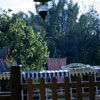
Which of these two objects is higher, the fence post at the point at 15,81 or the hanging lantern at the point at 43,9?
the hanging lantern at the point at 43,9

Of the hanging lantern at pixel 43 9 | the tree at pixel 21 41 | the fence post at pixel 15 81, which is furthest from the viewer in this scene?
the tree at pixel 21 41

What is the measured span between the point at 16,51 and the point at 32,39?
138 centimetres

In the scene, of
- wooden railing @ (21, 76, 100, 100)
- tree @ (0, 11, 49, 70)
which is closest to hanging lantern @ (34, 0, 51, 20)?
wooden railing @ (21, 76, 100, 100)

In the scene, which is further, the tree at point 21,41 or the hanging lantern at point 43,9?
the tree at point 21,41

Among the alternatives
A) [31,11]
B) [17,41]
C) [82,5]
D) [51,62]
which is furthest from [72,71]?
[31,11]

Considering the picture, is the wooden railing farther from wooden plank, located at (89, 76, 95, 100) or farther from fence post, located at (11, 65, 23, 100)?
fence post, located at (11, 65, 23, 100)

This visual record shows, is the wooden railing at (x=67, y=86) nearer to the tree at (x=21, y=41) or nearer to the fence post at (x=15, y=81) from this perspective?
the fence post at (x=15, y=81)

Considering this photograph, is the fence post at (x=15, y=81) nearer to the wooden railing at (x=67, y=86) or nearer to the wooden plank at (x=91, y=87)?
the wooden railing at (x=67, y=86)

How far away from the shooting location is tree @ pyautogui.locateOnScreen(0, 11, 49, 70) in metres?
15.6

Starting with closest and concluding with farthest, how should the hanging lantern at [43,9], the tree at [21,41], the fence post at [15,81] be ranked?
1. the hanging lantern at [43,9]
2. the fence post at [15,81]
3. the tree at [21,41]

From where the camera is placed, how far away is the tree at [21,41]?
51.3 ft

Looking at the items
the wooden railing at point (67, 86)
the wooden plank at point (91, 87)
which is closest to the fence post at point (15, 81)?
the wooden railing at point (67, 86)

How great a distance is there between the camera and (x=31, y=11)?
3522 centimetres

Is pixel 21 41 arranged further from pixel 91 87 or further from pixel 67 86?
pixel 91 87
